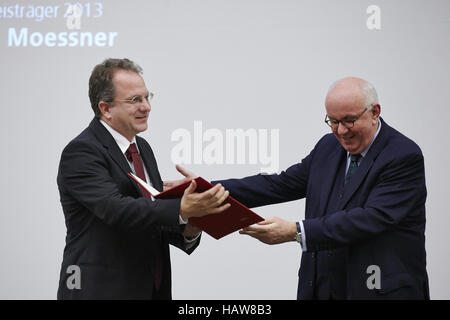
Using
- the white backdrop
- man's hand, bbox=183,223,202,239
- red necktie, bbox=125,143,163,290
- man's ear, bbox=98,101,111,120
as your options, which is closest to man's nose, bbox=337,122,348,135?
man's hand, bbox=183,223,202,239

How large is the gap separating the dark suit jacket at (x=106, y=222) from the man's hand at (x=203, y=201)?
0.06 meters

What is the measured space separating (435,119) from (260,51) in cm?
140

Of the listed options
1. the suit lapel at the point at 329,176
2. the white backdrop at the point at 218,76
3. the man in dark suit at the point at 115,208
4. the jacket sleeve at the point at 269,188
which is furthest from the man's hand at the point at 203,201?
the white backdrop at the point at 218,76

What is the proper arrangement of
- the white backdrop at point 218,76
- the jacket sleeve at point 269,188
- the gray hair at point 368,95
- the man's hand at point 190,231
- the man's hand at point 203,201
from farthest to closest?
the white backdrop at point 218,76 → the jacket sleeve at point 269,188 → the man's hand at point 190,231 → the gray hair at point 368,95 → the man's hand at point 203,201

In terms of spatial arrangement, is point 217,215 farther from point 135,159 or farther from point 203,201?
point 135,159

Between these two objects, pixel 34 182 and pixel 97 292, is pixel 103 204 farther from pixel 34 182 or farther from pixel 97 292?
pixel 34 182

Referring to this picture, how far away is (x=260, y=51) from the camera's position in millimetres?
4215

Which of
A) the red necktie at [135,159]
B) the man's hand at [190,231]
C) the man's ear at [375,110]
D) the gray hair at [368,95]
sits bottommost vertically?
the man's hand at [190,231]

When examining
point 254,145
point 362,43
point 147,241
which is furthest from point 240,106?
point 147,241

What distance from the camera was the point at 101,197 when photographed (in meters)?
2.36

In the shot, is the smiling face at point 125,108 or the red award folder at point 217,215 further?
the smiling face at point 125,108

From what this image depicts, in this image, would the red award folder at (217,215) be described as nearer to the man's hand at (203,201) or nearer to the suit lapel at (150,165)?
the man's hand at (203,201)

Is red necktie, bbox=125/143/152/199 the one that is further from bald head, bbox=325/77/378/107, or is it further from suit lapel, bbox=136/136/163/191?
bald head, bbox=325/77/378/107

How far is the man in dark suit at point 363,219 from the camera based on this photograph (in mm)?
2480
